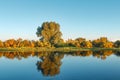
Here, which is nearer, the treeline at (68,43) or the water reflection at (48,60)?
the water reflection at (48,60)

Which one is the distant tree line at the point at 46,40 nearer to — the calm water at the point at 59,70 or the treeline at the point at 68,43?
the treeline at the point at 68,43

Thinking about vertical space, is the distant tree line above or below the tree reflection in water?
above

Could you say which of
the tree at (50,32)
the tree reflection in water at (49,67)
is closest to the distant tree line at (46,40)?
the tree at (50,32)

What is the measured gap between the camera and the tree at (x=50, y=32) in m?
91.8

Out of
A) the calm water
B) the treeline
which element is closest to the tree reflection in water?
the calm water

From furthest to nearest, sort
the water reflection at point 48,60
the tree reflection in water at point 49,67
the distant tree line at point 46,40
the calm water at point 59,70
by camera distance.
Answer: the distant tree line at point 46,40, the water reflection at point 48,60, the tree reflection in water at point 49,67, the calm water at point 59,70

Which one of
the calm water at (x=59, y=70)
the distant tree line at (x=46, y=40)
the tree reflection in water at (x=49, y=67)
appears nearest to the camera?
the calm water at (x=59, y=70)

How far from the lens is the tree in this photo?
91.8 meters

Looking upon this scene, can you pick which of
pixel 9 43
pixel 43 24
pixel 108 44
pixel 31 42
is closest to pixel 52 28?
pixel 43 24

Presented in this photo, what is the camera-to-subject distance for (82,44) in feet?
354

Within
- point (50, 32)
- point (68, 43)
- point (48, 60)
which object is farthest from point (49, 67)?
point (68, 43)

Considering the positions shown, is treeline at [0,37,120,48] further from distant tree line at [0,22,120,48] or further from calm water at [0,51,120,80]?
calm water at [0,51,120,80]

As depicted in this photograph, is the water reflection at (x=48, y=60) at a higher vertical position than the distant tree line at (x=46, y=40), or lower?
lower

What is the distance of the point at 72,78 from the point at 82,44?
8841 centimetres
